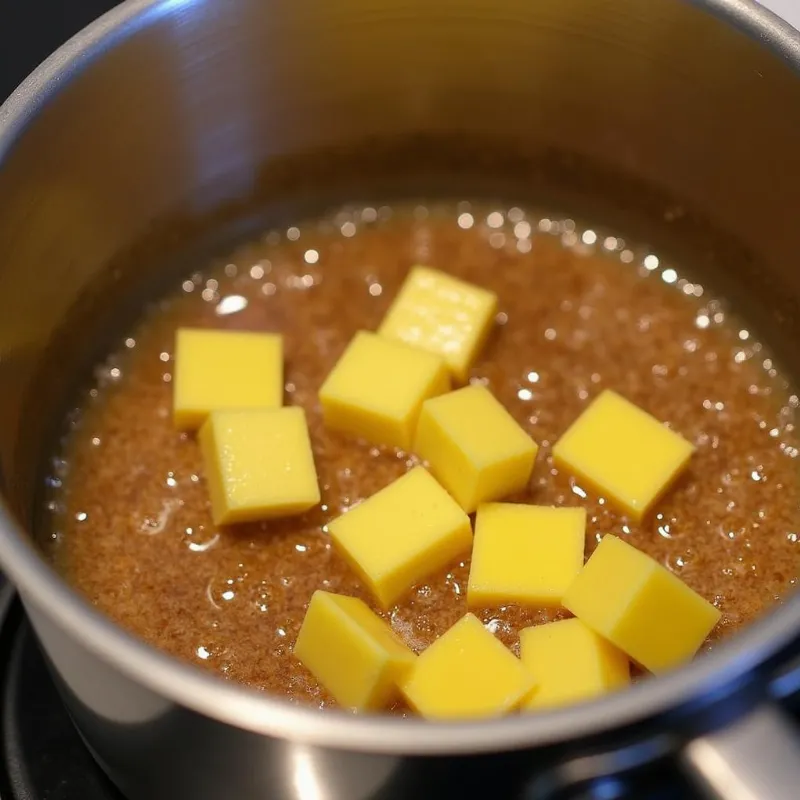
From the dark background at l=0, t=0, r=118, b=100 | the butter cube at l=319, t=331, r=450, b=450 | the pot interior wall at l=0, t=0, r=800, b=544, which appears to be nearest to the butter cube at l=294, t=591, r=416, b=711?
the butter cube at l=319, t=331, r=450, b=450

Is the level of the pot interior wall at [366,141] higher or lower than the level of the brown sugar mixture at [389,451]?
higher

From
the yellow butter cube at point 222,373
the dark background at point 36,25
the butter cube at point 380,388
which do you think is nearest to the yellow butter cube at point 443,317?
the butter cube at point 380,388

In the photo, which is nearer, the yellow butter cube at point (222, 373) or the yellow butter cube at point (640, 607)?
the yellow butter cube at point (640, 607)

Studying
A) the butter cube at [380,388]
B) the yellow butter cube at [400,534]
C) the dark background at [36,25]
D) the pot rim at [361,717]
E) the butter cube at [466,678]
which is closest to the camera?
the pot rim at [361,717]

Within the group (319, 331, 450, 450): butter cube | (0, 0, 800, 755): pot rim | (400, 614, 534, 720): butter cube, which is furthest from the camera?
(319, 331, 450, 450): butter cube

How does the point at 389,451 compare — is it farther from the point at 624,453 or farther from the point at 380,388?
the point at 624,453

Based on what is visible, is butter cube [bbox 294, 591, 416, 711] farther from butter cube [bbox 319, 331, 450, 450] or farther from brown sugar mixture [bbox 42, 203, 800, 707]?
butter cube [bbox 319, 331, 450, 450]

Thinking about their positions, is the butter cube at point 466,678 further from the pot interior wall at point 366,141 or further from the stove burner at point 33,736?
the pot interior wall at point 366,141
